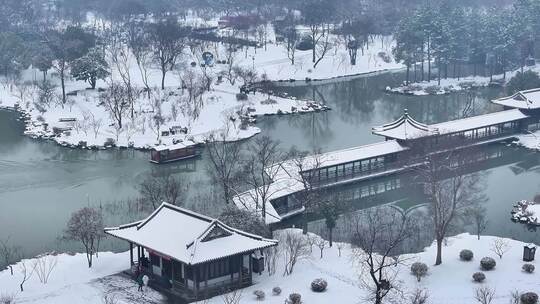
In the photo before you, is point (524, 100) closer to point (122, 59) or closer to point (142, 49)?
point (142, 49)

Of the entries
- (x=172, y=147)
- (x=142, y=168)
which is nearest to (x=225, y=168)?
(x=172, y=147)

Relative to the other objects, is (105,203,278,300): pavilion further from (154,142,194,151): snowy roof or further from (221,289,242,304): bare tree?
(154,142,194,151): snowy roof

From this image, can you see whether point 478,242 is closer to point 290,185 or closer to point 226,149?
point 290,185

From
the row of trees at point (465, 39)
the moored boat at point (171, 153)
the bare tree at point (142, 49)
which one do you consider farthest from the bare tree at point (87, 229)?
the row of trees at point (465, 39)

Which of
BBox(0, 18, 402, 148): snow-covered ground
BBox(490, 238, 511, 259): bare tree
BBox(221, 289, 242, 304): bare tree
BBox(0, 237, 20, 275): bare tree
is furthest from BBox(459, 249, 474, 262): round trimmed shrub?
BBox(0, 18, 402, 148): snow-covered ground

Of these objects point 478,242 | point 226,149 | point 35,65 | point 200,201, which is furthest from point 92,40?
point 478,242

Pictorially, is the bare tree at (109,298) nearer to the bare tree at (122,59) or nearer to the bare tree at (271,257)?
the bare tree at (271,257)
